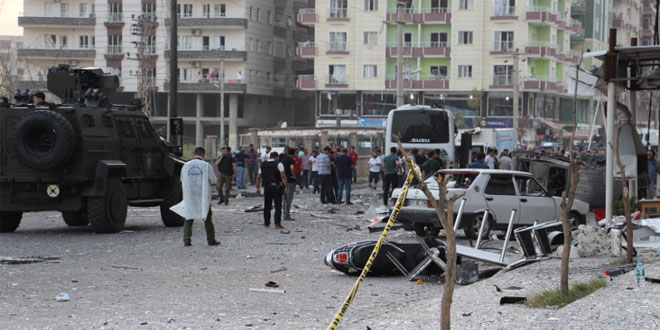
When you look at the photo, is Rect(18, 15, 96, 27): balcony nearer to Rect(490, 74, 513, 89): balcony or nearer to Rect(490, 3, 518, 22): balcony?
Rect(490, 3, 518, 22): balcony

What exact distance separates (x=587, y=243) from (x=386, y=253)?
2.93m

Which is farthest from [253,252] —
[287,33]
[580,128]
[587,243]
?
[580,128]

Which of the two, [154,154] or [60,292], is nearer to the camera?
[60,292]

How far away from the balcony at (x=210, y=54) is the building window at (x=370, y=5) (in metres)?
10.2

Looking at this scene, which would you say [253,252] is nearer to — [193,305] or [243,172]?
[193,305]

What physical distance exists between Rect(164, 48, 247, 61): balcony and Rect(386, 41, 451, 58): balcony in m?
11.6

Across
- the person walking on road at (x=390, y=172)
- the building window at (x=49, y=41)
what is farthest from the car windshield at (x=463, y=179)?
the building window at (x=49, y=41)

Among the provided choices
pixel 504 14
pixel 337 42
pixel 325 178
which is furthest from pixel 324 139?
pixel 504 14

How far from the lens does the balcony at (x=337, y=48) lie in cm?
8594

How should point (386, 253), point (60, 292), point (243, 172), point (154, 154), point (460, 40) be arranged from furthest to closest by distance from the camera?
1. point (460, 40)
2. point (243, 172)
3. point (154, 154)
4. point (386, 253)
5. point (60, 292)

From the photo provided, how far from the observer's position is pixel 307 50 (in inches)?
3425

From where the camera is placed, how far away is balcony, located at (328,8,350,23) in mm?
85750

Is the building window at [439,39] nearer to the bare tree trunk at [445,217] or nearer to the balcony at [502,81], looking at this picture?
the balcony at [502,81]

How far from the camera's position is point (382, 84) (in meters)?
85.1
